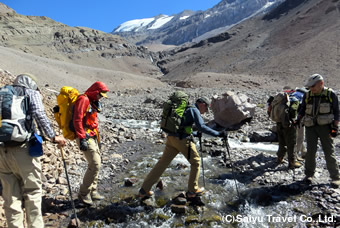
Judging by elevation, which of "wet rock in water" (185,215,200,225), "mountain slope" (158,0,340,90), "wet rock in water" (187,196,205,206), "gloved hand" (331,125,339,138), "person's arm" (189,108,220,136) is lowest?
"wet rock in water" (185,215,200,225)

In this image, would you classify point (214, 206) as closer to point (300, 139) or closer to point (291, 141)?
point (291, 141)

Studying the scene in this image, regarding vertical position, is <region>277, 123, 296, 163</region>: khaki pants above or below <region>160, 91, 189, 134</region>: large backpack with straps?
below

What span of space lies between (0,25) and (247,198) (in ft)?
364

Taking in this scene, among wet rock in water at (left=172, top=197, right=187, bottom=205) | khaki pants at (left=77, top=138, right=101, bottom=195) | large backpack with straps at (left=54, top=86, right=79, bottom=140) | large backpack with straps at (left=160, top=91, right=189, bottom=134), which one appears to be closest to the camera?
large backpack with straps at (left=54, top=86, right=79, bottom=140)

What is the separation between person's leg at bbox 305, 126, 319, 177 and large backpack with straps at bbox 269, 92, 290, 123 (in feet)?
3.23

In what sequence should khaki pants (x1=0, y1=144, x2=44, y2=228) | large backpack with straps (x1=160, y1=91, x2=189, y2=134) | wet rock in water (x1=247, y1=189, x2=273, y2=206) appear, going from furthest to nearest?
1. wet rock in water (x1=247, y1=189, x2=273, y2=206)
2. large backpack with straps (x1=160, y1=91, x2=189, y2=134)
3. khaki pants (x1=0, y1=144, x2=44, y2=228)

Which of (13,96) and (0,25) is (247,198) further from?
(0,25)

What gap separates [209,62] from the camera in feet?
279

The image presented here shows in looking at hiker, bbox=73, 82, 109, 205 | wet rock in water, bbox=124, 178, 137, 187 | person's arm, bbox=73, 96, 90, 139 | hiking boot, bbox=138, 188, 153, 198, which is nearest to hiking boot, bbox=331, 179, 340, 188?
hiking boot, bbox=138, 188, 153, 198

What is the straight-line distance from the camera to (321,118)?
6.08m

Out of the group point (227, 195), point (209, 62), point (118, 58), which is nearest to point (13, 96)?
point (227, 195)

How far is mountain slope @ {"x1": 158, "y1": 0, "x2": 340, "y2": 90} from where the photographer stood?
48750mm

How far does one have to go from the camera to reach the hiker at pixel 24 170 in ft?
12.8

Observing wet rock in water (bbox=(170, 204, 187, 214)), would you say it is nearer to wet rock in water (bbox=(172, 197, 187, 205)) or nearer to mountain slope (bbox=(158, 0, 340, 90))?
wet rock in water (bbox=(172, 197, 187, 205))
